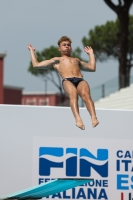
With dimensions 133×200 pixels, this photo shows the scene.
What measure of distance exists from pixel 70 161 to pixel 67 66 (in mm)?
5489

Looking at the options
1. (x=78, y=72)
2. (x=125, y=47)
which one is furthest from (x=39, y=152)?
(x=125, y=47)

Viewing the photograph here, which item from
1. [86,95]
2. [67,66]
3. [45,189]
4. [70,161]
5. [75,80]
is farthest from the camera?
[70,161]

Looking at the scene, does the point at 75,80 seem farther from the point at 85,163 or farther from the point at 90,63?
the point at 85,163

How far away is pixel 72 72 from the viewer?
436 inches

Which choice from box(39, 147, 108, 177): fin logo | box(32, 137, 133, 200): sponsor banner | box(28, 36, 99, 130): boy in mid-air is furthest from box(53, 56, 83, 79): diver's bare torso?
box(39, 147, 108, 177): fin logo

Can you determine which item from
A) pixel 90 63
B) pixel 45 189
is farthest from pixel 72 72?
pixel 45 189

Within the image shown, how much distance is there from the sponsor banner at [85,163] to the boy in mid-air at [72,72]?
5.21m

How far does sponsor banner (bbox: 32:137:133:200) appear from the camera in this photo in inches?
642

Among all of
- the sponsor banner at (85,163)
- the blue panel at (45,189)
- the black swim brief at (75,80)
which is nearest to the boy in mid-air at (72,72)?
the black swim brief at (75,80)

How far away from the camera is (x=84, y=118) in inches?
575

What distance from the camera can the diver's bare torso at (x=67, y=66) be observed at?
11.1 m

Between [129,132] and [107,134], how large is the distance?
458 mm

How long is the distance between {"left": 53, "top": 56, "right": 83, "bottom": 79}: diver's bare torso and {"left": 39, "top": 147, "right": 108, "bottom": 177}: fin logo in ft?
17.4

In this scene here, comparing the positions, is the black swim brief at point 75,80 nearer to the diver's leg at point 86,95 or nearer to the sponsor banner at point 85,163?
the diver's leg at point 86,95
